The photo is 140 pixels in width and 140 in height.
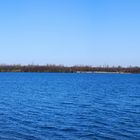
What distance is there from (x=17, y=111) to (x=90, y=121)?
27.0 ft

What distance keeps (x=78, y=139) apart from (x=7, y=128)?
18.1 ft

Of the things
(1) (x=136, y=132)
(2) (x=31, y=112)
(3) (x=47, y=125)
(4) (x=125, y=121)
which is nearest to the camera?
(1) (x=136, y=132)

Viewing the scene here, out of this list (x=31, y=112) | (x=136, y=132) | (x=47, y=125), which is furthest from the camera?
(x=31, y=112)

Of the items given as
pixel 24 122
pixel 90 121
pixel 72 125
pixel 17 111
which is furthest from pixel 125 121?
pixel 17 111

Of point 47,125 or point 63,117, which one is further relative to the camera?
Answer: point 63,117

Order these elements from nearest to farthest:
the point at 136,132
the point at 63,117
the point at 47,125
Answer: the point at 136,132 < the point at 47,125 < the point at 63,117

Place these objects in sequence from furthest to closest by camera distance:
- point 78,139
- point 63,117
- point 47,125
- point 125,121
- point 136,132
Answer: point 63,117, point 125,121, point 47,125, point 136,132, point 78,139

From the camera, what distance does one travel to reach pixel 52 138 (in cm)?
1969

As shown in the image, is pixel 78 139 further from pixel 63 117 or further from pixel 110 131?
pixel 63 117

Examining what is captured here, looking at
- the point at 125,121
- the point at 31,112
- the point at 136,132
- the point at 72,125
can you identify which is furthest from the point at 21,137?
the point at 31,112

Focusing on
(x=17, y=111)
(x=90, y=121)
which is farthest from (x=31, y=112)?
(x=90, y=121)

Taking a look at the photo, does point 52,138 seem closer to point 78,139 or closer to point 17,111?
point 78,139

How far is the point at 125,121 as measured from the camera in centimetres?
2553

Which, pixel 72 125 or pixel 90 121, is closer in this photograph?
pixel 72 125
